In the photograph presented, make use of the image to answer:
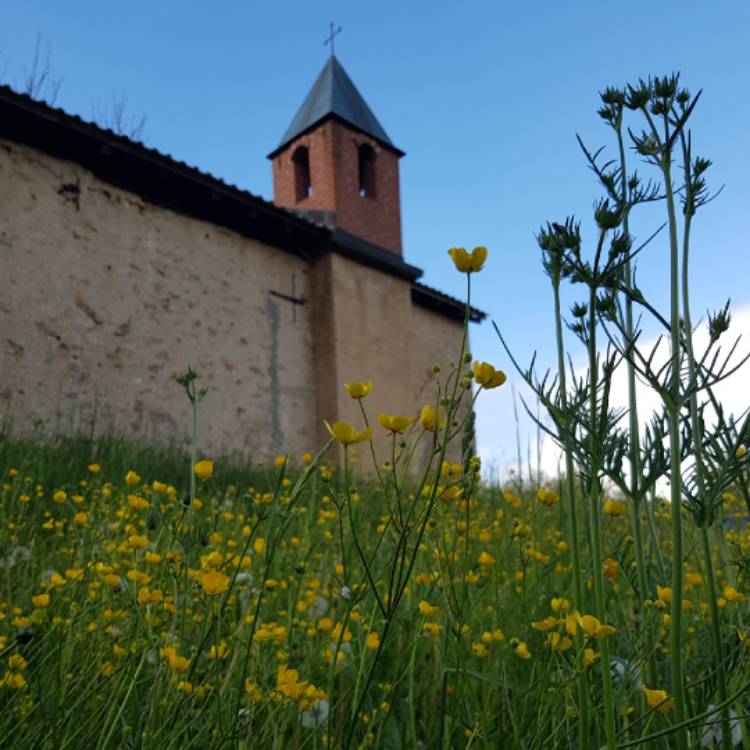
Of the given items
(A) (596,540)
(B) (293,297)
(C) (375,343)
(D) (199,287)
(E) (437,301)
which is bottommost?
(A) (596,540)

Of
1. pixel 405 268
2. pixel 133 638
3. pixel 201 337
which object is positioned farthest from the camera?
pixel 405 268

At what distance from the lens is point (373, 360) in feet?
36.7

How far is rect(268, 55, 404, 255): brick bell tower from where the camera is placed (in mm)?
12172

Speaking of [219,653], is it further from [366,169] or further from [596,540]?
[366,169]

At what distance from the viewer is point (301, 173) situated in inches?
530

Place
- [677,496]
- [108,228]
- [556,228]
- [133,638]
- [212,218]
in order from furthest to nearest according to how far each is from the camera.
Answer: [212,218] < [108,228] < [133,638] < [556,228] < [677,496]

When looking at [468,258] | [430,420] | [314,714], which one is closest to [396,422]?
[430,420]

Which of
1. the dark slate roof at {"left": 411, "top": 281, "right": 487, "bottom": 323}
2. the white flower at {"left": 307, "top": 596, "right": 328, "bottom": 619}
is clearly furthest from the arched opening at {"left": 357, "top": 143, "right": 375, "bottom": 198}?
the white flower at {"left": 307, "top": 596, "right": 328, "bottom": 619}

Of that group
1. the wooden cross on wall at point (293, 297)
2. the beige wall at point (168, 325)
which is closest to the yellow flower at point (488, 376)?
Answer: the beige wall at point (168, 325)

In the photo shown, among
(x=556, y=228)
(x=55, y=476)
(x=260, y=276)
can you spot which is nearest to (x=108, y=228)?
(x=260, y=276)

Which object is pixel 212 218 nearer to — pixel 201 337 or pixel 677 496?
pixel 201 337

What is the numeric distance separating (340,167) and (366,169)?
103 cm

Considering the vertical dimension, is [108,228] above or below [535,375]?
above

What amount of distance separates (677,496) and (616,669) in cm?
73
